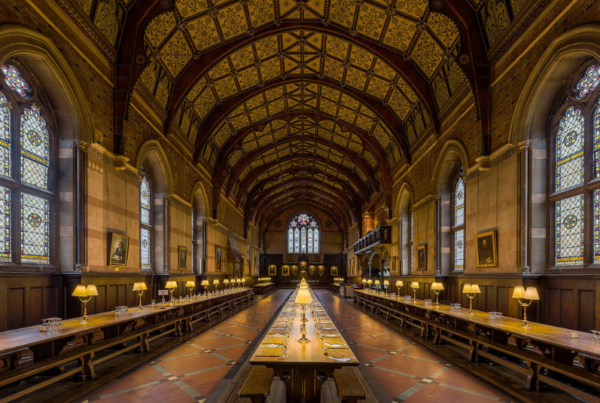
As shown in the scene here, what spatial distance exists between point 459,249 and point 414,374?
6974 millimetres

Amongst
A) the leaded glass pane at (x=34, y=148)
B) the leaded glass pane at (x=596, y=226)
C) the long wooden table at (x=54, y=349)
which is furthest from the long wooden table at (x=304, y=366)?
the leaded glass pane at (x=34, y=148)

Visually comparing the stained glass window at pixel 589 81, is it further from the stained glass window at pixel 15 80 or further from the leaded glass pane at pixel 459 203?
the stained glass window at pixel 15 80

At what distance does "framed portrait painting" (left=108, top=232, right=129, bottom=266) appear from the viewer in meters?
9.55

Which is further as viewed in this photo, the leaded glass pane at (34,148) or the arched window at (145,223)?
the arched window at (145,223)

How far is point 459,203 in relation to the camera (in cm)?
1286

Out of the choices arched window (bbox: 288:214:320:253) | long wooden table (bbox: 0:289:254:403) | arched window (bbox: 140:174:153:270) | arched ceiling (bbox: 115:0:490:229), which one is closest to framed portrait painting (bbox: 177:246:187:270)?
arched window (bbox: 140:174:153:270)

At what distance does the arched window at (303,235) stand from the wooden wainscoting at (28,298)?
1552 inches

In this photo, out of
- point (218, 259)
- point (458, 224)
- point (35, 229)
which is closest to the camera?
point (35, 229)

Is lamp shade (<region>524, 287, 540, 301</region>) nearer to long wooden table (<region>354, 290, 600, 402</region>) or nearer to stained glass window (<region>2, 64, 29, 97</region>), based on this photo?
long wooden table (<region>354, 290, 600, 402</region>)

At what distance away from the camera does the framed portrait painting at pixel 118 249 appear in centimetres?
955

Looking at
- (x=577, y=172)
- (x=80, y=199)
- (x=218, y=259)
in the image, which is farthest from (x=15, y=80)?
(x=218, y=259)

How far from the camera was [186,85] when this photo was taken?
13.5m

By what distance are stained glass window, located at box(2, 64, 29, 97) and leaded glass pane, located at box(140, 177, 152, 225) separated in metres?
5.64

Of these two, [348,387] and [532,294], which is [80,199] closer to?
[348,387]
